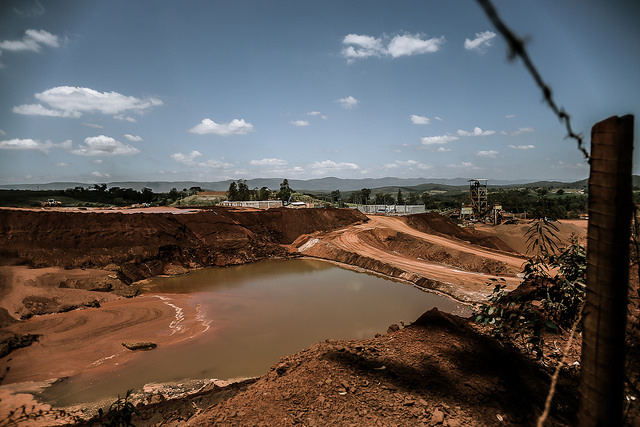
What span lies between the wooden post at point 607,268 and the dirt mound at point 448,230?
981 inches

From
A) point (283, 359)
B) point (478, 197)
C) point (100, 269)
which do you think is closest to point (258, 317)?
point (283, 359)

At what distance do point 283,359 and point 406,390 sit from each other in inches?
117

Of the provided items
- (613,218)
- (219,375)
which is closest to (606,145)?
(613,218)

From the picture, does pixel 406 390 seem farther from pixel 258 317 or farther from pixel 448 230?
pixel 448 230

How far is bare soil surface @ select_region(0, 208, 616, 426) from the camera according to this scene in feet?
13.5

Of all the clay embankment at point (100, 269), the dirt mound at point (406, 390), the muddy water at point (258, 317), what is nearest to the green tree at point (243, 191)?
the clay embankment at point (100, 269)

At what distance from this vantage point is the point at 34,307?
1159cm

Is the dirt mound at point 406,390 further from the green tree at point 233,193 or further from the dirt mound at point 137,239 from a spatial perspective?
the green tree at point 233,193

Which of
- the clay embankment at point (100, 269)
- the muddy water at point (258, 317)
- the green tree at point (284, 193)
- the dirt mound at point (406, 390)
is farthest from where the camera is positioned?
the green tree at point (284, 193)

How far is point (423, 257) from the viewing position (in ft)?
67.4

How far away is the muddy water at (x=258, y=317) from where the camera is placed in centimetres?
801

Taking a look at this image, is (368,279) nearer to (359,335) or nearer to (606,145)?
(359,335)

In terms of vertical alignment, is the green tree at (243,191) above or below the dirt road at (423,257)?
above

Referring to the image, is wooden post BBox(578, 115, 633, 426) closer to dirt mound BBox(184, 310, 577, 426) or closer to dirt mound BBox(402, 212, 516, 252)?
dirt mound BBox(184, 310, 577, 426)
